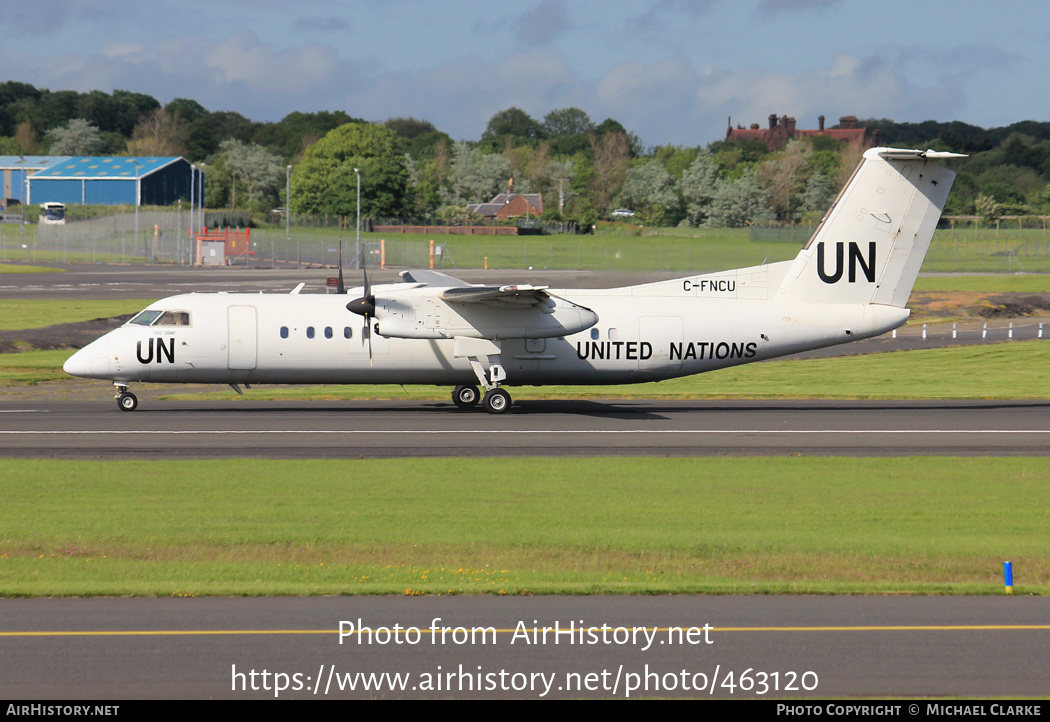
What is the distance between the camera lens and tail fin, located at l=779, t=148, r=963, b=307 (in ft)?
93.2

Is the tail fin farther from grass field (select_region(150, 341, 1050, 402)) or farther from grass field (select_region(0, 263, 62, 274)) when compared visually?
grass field (select_region(0, 263, 62, 274))

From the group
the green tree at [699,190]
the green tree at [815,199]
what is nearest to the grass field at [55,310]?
the green tree at [699,190]

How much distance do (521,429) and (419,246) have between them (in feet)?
253

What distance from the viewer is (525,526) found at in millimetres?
15789

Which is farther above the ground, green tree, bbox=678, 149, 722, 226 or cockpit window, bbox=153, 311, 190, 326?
green tree, bbox=678, 149, 722, 226

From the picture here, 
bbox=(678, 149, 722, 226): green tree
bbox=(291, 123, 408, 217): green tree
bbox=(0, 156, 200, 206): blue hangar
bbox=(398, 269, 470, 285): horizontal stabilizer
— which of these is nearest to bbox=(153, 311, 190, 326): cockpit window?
bbox=(398, 269, 470, 285): horizontal stabilizer

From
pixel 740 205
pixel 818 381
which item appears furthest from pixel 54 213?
pixel 818 381

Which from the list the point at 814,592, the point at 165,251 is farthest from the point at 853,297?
the point at 165,251

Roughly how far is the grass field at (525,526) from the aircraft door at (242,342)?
23.7 feet

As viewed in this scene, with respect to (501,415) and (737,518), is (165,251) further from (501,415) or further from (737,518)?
(737,518)

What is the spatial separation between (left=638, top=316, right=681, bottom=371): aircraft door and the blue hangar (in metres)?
142

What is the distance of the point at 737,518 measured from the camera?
54.2 feet

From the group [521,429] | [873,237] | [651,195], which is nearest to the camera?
[521,429]

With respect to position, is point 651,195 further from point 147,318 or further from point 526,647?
point 526,647
